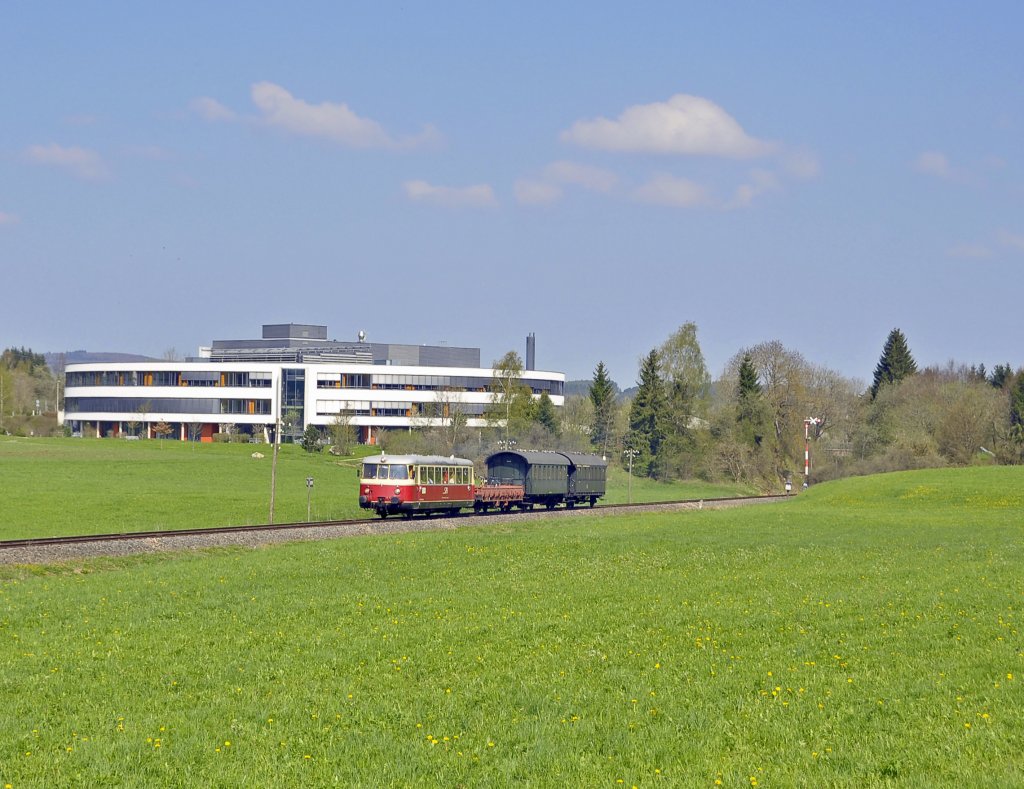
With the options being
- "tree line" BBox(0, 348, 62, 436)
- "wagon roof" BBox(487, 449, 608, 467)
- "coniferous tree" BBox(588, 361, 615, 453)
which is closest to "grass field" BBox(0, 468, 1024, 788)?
"wagon roof" BBox(487, 449, 608, 467)

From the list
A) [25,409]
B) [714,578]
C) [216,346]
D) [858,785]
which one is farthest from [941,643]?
[25,409]

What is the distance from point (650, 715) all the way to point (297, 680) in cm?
548

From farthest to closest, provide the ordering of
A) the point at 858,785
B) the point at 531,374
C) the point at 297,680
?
the point at 531,374 < the point at 297,680 < the point at 858,785

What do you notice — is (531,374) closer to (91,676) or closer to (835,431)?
(835,431)

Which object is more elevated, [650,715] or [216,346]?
[216,346]

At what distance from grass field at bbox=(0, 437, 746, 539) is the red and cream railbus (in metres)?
5.22

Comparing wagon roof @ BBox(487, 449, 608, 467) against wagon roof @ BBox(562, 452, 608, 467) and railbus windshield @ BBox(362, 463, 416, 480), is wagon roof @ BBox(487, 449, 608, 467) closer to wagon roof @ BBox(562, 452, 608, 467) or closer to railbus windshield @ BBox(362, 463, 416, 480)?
wagon roof @ BBox(562, 452, 608, 467)

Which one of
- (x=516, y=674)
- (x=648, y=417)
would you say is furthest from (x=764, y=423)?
(x=516, y=674)

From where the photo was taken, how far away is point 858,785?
37.0 feet

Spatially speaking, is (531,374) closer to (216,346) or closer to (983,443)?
(216,346)

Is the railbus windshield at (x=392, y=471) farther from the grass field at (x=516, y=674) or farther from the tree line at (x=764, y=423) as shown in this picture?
the tree line at (x=764, y=423)

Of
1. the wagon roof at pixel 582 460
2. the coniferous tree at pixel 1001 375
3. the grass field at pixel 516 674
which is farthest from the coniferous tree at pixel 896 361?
the grass field at pixel 516 674

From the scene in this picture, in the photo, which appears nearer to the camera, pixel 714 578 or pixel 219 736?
pixel 219 736

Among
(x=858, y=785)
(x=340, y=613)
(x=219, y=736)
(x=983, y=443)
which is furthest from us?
(x=983, y=443)
